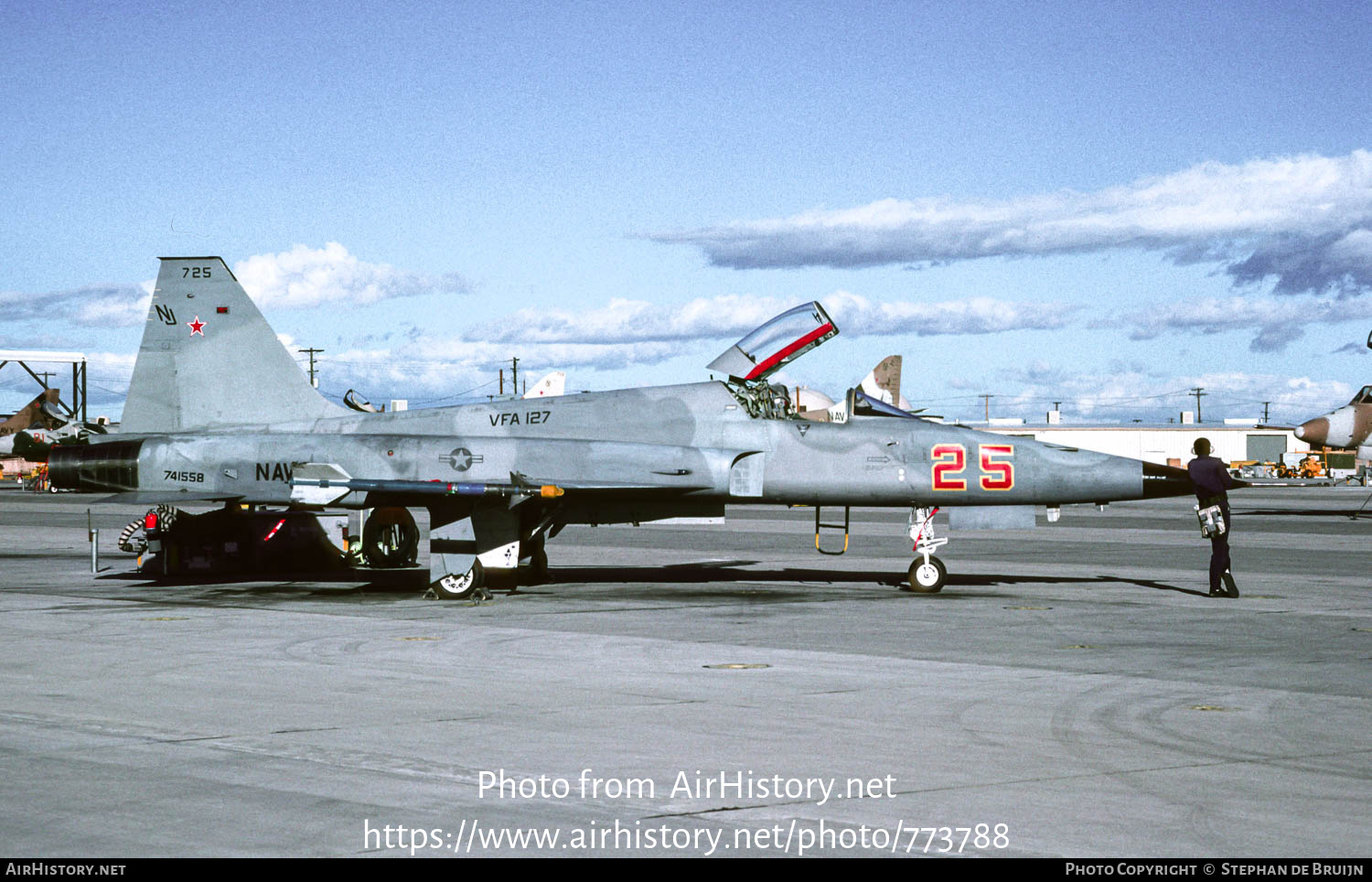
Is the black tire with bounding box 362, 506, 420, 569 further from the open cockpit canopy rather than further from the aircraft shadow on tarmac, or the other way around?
the open cockpit canopy

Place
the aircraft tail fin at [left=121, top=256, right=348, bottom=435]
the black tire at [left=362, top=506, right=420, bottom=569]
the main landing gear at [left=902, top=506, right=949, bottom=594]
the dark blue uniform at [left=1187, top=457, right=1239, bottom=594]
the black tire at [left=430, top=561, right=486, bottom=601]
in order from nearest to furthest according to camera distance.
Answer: the black tire at [left=430, top=561, right=486, bottom=601] < the dark blue uniform at [left=1187, top=457, right=1239, bottom=594] < the main landing gear at [left=902, top=506, right=949, bottom=594] < the aircraft tail fin at [left=121, top=256, right=348, bottom=435] < the black tire at [left=362, top=506, right=420, bottom=569]

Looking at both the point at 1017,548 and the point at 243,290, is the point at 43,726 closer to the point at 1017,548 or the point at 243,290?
the point at 243,290

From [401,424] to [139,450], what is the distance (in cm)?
371

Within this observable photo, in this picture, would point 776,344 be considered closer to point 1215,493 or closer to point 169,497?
point 1215,493

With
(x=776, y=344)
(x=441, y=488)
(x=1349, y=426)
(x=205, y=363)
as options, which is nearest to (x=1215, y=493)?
(x=776, y=344)

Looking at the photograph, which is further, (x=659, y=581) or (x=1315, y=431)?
(x=1315, y=431)

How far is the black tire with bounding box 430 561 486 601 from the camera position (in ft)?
61.2

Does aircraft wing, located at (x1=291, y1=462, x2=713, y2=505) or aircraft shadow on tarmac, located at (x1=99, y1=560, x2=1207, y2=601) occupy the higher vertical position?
aircraft wing, located at (x1=291, y1=462, x2=713, y2=505)

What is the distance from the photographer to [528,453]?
64.1 ft

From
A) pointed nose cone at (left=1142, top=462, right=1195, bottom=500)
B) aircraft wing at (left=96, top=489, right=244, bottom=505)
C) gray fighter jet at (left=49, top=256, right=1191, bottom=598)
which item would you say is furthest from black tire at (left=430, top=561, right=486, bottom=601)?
pointed nose cone at (left=1142, top=462, right=1195, bottom=500)

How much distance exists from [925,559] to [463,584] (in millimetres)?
6442

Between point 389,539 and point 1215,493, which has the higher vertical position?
point 1215,493

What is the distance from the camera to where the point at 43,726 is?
30.0 ft

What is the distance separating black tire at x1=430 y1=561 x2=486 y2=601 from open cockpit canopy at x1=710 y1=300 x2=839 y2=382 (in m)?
4.36
